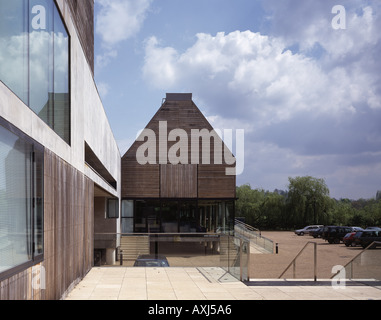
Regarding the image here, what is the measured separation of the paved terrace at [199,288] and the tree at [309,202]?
45244mm

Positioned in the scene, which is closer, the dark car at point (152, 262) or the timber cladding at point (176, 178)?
the dark car at point (152, 262)

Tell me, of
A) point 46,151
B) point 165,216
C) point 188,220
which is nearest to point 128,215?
point 165,216

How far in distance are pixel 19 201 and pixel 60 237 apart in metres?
2.76

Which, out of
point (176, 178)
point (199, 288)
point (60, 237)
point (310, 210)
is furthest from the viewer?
point (310, 210)

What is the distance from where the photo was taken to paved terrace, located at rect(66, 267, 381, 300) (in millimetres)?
8516

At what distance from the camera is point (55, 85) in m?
7.82

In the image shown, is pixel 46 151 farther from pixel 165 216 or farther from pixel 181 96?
Answer: pixel 181 96

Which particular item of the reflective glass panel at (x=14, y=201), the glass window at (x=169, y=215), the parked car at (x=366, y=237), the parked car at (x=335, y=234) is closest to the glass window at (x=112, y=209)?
the glass window at (x=169, y=215)

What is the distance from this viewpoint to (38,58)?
648 centimetres

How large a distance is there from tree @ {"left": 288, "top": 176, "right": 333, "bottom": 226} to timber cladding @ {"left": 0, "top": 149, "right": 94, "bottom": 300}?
46952 millimetres

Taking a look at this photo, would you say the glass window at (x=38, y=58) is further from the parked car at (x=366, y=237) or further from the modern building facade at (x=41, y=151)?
the parked car at (x=366, y=237)

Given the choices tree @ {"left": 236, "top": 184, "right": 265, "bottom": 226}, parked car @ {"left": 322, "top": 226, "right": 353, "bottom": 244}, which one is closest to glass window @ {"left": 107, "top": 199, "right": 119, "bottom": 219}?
parked car @ {"left": 322, "top": 226, "right": 353, "bottom": 244}

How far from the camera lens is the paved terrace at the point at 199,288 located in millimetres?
8516
